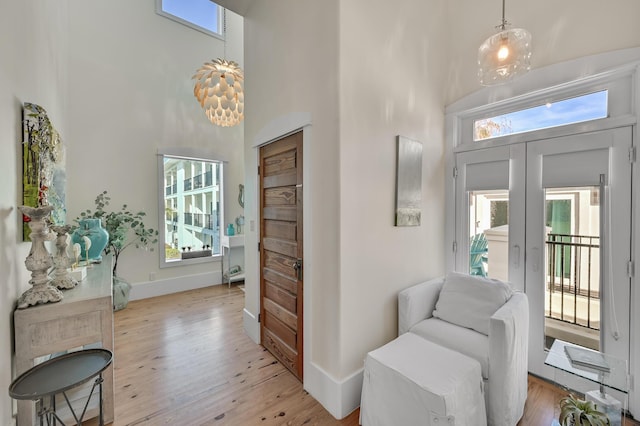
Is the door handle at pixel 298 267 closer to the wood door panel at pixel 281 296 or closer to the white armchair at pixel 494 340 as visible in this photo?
the wood door panel at pixel 281 296

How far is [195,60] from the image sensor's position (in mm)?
4941

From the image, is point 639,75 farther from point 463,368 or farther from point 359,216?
point 463,368

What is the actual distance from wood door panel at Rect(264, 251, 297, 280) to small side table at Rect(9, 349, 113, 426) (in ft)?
4.50

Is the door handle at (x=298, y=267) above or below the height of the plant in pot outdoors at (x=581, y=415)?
above

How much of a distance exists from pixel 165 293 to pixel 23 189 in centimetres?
330

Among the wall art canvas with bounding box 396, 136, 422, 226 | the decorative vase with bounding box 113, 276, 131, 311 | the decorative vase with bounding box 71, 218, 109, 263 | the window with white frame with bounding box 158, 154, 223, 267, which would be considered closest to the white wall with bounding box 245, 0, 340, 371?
the wall art canvas with bounding box 396, 136, 422, 226

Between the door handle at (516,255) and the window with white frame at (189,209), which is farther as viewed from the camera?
the window with white frame at (189,209)

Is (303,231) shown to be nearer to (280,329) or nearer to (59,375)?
(280,329)

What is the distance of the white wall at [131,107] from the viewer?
395 cm

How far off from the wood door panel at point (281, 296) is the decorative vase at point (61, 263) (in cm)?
159

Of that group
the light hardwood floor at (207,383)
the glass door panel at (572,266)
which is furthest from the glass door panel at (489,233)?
the light hardwood floor at (207,383)

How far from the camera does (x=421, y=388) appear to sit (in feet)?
4.97

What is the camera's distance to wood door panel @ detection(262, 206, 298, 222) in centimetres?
246

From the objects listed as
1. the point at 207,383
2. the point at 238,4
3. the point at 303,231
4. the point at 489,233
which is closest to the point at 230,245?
the point at 207,383
